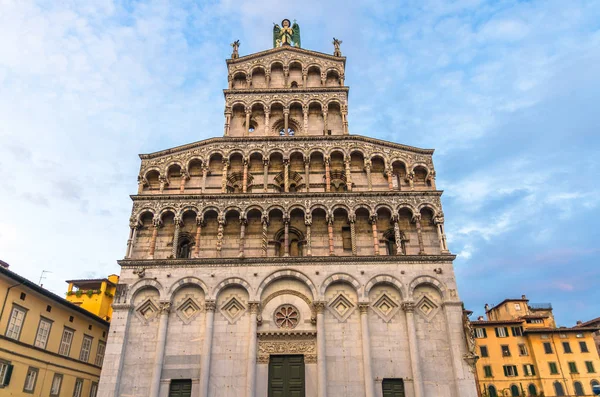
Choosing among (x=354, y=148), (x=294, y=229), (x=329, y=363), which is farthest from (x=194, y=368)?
(x=354, y=148)

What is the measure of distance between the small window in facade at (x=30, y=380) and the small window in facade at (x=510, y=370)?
3986 centimetres

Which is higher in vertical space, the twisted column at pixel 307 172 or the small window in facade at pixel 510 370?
the twisted column at pixel 307 172

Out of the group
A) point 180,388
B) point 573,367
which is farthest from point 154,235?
point 573,367

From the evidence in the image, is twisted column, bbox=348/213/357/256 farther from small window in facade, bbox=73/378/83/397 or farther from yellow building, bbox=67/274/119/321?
yellow building, bbox=67/274/119/321

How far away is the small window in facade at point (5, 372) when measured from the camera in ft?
72.1

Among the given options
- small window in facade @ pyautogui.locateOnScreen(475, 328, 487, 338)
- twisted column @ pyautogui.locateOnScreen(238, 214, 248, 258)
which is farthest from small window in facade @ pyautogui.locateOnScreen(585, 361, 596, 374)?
twisted column @ pyautogui.locateOnScreen(238, 214, 248, 258)

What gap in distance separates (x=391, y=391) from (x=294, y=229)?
10.2 m

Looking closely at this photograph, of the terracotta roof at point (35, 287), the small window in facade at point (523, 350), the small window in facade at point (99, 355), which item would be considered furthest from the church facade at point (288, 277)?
the small window in facade at point (523, 350)

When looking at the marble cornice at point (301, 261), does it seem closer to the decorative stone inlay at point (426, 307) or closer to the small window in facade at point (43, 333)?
the decorative stone inlay at point (426, 307)

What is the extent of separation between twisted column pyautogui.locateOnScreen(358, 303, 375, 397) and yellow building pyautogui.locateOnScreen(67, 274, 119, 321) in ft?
72.9

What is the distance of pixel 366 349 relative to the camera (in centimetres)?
2253

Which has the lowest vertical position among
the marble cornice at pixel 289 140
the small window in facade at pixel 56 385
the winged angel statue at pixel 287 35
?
the small window in facade at pixel 56 385

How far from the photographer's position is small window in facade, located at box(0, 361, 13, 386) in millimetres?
21969

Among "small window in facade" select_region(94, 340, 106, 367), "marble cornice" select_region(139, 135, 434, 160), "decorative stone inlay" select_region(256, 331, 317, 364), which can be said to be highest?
"marble cornice" select_region(139, 135, 434, 160)
